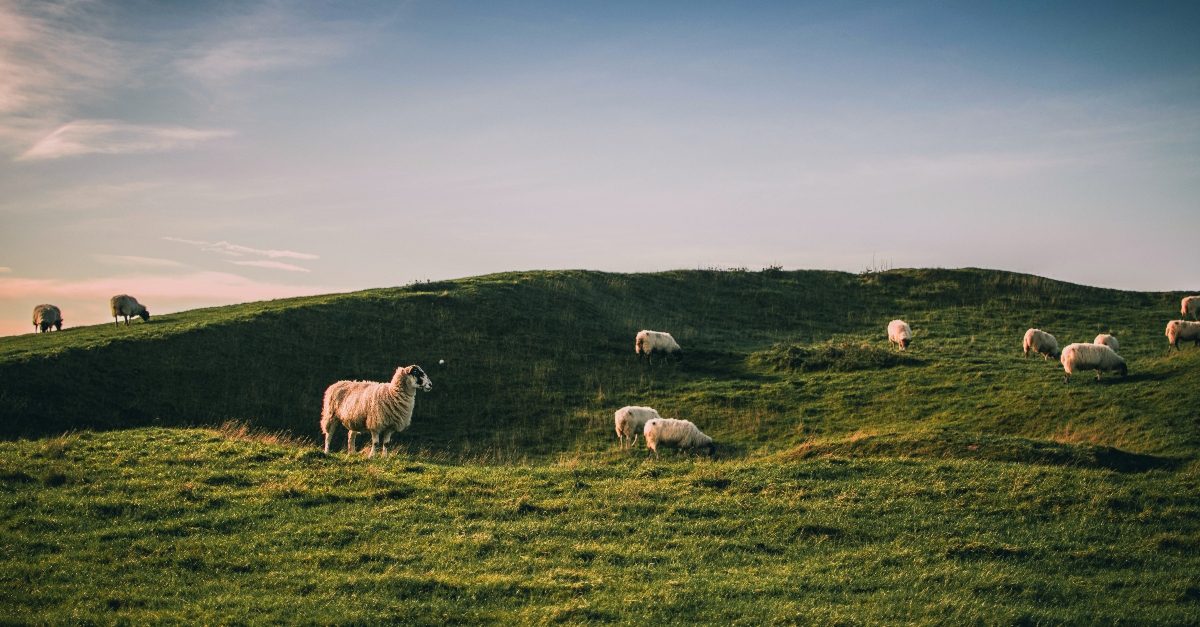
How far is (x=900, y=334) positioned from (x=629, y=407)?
76.4 feet

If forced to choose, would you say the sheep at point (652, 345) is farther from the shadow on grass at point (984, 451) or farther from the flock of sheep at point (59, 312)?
the flock of sheep at point (59, 312)

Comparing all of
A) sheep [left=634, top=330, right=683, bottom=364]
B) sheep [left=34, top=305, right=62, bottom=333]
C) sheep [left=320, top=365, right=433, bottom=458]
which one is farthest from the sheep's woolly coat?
sheep [left=34, top=305, right=62, bottom=333]

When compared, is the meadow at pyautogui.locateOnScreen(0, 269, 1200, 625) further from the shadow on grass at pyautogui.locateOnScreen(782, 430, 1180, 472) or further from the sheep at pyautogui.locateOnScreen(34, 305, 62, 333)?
the sheep at pyautogui.locateOnScreen(34, 305, 62, 333)

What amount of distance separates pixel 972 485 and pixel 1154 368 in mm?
20186

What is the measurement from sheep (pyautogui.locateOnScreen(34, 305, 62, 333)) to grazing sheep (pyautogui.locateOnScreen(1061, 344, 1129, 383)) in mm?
52768

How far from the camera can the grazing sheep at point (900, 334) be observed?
41.5 m

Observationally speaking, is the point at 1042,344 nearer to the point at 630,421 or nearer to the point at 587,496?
the point at 630,421

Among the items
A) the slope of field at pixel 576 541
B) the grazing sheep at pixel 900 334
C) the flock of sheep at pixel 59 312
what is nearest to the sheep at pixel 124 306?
the flock of sheep at pixel 59 312

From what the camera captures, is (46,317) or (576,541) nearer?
(576,541)

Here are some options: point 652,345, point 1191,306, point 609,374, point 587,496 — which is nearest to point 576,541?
point 587,496

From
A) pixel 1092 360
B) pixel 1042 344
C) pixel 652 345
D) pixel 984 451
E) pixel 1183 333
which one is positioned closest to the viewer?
pixel 984 451

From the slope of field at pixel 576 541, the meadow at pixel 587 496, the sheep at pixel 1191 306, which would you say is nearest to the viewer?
the slope of field at pixel 576 541

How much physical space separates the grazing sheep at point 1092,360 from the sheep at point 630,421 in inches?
696

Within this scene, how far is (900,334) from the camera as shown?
42.2 metres
